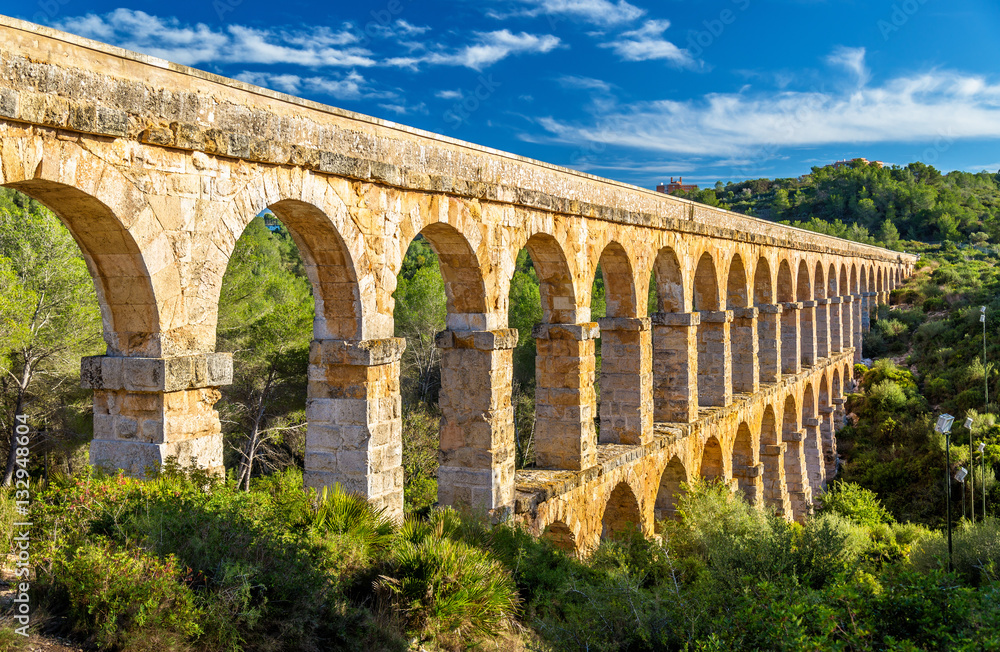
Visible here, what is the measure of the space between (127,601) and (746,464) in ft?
42.2

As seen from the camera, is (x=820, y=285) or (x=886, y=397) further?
(x=820, y=285)

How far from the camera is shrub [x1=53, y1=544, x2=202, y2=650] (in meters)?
3.36

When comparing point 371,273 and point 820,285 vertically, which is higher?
point 820,285

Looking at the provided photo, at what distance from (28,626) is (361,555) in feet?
6.32

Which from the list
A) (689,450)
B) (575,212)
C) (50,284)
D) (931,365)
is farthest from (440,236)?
(931,365)

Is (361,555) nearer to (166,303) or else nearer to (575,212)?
(166,303)

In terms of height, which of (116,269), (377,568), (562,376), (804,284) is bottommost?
(377,568)

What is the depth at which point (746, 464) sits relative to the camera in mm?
14414

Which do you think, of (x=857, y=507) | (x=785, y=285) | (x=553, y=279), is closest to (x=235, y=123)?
(x=553, y=279)

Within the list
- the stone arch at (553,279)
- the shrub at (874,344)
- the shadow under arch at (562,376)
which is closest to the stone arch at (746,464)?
the shadow under arch at (562,376)

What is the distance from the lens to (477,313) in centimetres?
757

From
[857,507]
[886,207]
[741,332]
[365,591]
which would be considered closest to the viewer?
[365,591]

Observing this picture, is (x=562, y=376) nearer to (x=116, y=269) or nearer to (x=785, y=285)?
(x=116, y=269)

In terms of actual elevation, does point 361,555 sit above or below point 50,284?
below
